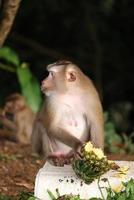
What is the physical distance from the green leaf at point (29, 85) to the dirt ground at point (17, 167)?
1.72ft

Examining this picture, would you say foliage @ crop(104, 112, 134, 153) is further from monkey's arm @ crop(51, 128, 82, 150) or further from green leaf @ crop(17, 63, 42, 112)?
monkey's arm @ crop(51, 128, 82, 150)

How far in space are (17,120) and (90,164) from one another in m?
4.56

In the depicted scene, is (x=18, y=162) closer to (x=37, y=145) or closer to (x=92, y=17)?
(x=37, y=145)

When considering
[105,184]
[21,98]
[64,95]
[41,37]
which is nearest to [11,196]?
[105,184]

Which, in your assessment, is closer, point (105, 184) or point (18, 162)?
point (105, 184)

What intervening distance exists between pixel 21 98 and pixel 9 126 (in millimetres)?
383

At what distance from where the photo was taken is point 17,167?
687cm

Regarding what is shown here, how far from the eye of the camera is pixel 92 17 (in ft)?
40.2

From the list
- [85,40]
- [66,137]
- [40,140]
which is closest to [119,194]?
[66,137]

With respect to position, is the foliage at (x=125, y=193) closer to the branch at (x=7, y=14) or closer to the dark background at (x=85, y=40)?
the branch at (x=7, y=14)

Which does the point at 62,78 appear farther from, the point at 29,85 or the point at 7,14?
the point at 29,85

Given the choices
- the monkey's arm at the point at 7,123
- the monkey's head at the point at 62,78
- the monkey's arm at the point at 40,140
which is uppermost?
the monkey's head at the point at 62,78

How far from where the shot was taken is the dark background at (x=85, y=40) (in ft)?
39.6

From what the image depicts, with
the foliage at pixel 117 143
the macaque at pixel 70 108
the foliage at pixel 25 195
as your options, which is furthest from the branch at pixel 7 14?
the foliage at pixel 25 195
